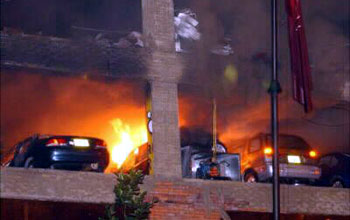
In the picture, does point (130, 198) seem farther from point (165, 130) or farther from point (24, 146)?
point (24, 146)

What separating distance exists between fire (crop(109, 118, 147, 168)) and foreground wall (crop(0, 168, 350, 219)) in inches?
292

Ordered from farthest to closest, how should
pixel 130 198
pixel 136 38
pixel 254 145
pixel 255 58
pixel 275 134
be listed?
1. pixel 254 145
2. pixel 255 58
3. pixel 136 38
4. pixel 130 198
5. pixel 275 134

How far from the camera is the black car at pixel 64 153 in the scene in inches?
578

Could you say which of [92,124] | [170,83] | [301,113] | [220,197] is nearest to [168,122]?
[170,83]

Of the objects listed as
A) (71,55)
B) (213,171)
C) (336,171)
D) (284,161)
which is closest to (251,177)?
(284,161)

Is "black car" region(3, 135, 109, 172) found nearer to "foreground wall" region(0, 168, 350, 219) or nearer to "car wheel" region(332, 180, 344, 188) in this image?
"foreground wall" region(0, 168, 350, 219)

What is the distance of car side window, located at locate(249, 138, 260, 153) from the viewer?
17.9 meters

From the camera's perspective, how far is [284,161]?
662 inches

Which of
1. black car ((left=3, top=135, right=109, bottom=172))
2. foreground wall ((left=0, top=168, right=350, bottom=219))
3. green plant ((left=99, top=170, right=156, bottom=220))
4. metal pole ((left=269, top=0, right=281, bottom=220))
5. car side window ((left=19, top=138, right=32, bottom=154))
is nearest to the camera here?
metal pole ((left=269, top=0, right=281, bottom=220))

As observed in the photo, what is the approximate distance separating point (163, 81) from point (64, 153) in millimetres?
2619

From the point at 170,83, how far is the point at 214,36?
7.04ft

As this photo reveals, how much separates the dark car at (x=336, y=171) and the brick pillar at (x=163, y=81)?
4.42 m

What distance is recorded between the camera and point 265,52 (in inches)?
687

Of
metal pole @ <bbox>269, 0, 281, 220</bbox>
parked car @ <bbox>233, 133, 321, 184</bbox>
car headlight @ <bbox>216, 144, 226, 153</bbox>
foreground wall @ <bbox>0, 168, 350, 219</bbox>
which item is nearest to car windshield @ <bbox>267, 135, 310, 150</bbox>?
parked car @ <bbox>233, 133, 321, 184</bbox>
